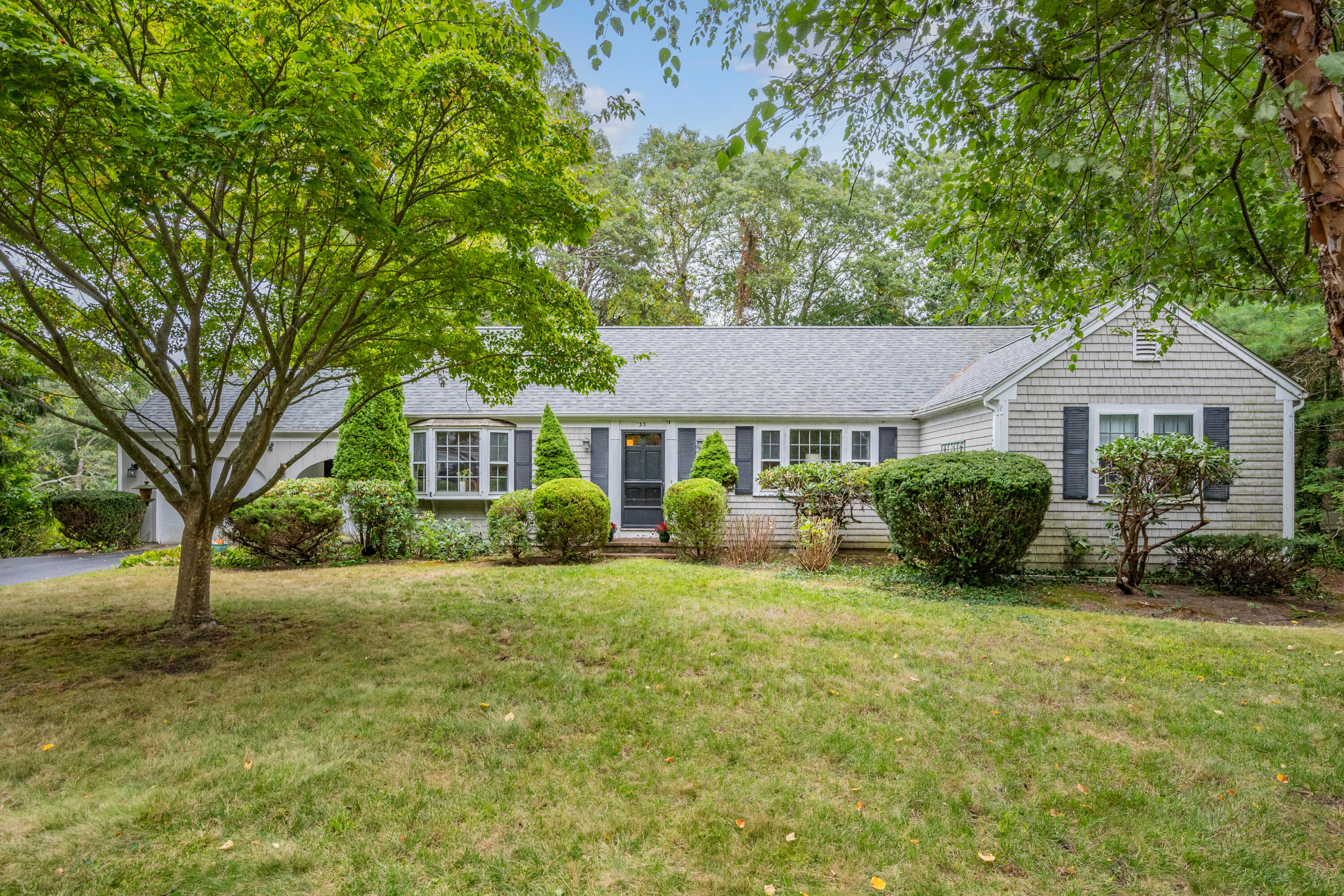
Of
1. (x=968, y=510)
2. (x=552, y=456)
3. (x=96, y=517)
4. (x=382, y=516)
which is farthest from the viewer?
(x=96, y=517)

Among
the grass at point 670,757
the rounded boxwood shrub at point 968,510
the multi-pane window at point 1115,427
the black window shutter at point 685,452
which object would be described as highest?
the multi-pane window at point 1115,427

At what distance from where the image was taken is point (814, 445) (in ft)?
A: 41.7

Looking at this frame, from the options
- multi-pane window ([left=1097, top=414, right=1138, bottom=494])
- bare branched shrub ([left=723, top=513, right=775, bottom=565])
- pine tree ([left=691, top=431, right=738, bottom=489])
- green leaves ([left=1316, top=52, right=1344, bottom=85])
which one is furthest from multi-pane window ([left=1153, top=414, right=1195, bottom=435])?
green leaves ([left=1316, top=52, right=1344, bottom=85])

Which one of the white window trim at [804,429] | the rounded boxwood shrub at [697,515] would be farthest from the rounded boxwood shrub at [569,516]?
the white window trim at [804,429]

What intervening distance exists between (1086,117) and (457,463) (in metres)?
11.4

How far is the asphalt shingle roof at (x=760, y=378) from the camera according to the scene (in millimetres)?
12727

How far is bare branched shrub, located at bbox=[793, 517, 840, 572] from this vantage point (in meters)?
9.42

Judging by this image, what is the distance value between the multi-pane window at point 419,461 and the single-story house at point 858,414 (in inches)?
1.6

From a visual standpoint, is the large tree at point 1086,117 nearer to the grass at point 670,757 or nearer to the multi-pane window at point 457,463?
the grass at point 670,757

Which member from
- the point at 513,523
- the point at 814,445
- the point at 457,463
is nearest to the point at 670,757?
the point at 513,523

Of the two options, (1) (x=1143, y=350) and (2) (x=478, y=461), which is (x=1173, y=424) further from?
(2) (x=478, y=461)

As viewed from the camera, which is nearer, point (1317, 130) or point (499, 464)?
point (1317, 130)

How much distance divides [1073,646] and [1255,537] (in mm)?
4628

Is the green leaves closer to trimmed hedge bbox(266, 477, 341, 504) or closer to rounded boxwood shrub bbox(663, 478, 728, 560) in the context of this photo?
rounded boxwood shrub bbox(663, 478, 728, 560)
